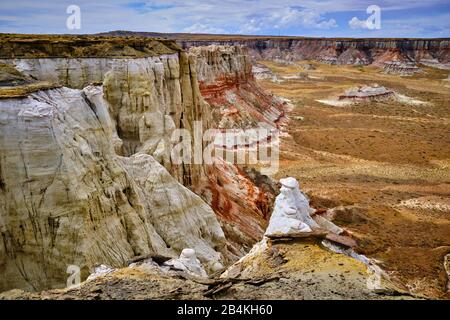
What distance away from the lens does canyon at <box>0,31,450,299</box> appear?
405 inches

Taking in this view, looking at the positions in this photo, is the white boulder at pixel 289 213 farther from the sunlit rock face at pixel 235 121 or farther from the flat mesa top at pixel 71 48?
the flat mesa top at pixel 71 48

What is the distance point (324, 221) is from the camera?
79.3ft

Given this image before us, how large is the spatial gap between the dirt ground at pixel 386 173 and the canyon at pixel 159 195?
7.7 inches

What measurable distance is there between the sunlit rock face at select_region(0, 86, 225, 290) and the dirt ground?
1481 cm

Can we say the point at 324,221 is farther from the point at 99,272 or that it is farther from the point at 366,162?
the point at 366,162

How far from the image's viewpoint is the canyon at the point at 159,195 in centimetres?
1028

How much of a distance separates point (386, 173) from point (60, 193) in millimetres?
36207

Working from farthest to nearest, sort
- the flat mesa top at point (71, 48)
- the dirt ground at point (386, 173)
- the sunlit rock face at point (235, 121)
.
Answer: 1. the dirt ground at point (386, 173)
2. the sunlit rock face at point (235, 121)
3. the flat mesa top at point (71, 48)

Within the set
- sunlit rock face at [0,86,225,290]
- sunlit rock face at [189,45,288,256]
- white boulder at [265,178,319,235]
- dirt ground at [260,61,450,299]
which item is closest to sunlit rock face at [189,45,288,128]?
sunlit rock face at [189,45,288,256]

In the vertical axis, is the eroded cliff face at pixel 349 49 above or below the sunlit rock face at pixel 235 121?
above

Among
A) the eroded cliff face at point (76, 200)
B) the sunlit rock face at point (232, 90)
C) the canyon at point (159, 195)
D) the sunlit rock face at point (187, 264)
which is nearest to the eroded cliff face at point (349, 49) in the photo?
the sunlit rock face at point (232, 90)

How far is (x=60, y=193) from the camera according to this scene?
427 inches

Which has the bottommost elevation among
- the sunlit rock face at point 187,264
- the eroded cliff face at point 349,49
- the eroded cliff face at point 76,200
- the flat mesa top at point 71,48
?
the sunlit rock face at point 187,264

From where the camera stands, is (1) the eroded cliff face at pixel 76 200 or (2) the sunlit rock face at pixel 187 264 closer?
(1) the eroded cliff face at pixel 76 200
